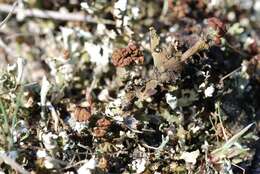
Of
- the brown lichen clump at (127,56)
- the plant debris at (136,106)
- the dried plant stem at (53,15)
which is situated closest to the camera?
the plant debris at (136,106)

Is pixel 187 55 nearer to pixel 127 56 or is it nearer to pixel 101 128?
pixel 127 56

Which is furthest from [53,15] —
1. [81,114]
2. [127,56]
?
[81,114]

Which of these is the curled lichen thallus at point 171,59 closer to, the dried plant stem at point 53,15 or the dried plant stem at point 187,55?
the dried plant stem at point 187,55

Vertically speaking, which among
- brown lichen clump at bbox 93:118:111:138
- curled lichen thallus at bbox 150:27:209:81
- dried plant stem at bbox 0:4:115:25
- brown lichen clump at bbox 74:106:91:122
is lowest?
brown lichen clump at bbox 93:118:111:138

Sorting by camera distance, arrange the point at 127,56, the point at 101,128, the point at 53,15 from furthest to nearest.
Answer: the point at 53,15
the point at 127,56
the point at 101,128

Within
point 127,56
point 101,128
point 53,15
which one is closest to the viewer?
point 101,128

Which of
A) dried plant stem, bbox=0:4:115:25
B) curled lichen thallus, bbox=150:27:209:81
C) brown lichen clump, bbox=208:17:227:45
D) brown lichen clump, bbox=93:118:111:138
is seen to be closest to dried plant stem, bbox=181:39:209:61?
curled lichen thallus, bbox=150:27:209:81

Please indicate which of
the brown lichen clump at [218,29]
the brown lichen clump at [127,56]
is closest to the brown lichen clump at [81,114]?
the brown lichen clump at [127,56]

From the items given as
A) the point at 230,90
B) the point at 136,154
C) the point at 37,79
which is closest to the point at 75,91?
the point at 37,79

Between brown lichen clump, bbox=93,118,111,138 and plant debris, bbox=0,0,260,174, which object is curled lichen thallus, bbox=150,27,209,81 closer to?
plant debris, bbox=0,0,260,174

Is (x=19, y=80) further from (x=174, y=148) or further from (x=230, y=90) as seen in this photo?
(x=230, y=90)
